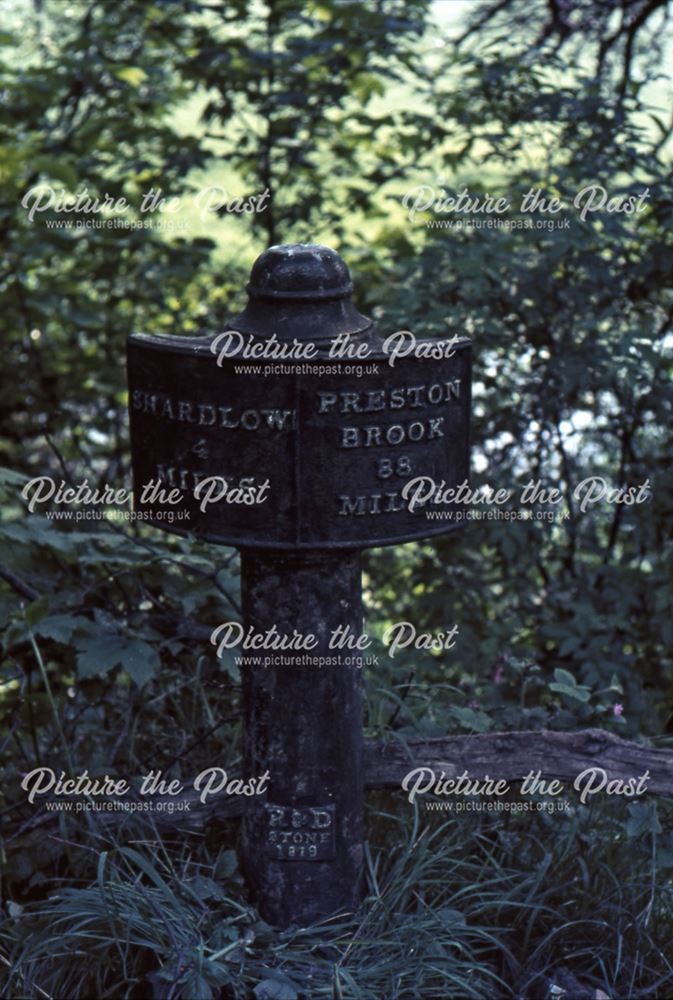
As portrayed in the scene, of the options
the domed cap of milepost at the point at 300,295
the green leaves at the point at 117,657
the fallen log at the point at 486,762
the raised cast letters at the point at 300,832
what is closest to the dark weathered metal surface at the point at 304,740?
the raised cast letters at the point at 300,832

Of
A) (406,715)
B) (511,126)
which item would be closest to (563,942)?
(406,715)

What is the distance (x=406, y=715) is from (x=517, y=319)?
144 cm

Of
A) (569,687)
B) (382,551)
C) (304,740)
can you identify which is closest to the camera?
(304,740)

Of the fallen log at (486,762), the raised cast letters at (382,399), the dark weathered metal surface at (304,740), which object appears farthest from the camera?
the fallen log at (486,762)

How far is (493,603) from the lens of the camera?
420 centimetres

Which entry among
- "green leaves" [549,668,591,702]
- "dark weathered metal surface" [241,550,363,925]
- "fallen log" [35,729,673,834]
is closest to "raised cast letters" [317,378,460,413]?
"dark weathered metal surface" [241,550,363,925]

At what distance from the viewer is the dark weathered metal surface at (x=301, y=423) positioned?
2.47m

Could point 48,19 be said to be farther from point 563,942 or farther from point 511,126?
point 563,942

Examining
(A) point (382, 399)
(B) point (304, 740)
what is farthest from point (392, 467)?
(B) point (304, 740)

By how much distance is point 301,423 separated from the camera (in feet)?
8.11

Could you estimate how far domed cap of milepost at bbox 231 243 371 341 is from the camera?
2545 mm

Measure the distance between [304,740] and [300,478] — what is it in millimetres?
614

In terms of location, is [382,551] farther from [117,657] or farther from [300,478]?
[300,478]

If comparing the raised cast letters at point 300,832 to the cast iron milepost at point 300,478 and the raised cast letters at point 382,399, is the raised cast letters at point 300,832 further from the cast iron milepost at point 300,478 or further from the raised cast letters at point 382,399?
the raised cast letters at point 382,399
